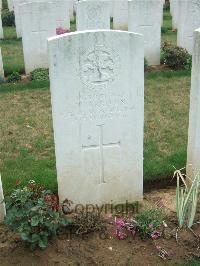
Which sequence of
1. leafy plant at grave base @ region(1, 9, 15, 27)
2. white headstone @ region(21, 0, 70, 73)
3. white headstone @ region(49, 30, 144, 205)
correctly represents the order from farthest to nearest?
leafy plant at grave base @ region(1, 9, 15, 27) → white headstone @ region(21, 0, 70, 73) → white headstone @ region(49, 30, 144, 205)

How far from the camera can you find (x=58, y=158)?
14.7 ft

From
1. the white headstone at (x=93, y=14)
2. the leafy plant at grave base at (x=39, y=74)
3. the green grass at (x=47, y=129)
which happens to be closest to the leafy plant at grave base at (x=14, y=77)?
the leafy plant at grave base at (x=39, y=74)

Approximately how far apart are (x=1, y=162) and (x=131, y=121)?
86.1 inches

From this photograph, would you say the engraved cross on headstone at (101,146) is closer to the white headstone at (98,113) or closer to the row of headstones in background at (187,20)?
the white headstone at (98,113)

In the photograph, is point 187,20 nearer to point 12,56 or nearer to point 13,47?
point 12,56

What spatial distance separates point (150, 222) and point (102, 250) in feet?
1.89

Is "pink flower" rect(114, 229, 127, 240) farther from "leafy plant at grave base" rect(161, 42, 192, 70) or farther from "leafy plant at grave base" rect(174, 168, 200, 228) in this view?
"leafy plant at grave base" rect(161, 42, 192, 70)

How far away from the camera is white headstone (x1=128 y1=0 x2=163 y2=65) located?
33.6 ft

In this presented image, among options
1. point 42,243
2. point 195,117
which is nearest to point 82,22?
point 195,117

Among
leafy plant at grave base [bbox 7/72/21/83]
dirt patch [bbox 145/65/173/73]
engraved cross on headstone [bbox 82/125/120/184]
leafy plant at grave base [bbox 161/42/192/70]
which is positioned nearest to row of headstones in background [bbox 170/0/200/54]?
leafy plant at grave base [bbox 161/42/192/70]

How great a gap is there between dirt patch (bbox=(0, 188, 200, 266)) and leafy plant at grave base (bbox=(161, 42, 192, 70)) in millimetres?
6539

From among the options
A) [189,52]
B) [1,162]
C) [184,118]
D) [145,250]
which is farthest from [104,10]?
[145,250]

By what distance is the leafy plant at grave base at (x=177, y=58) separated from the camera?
1030cm

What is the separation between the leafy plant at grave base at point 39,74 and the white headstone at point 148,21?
2.44m
